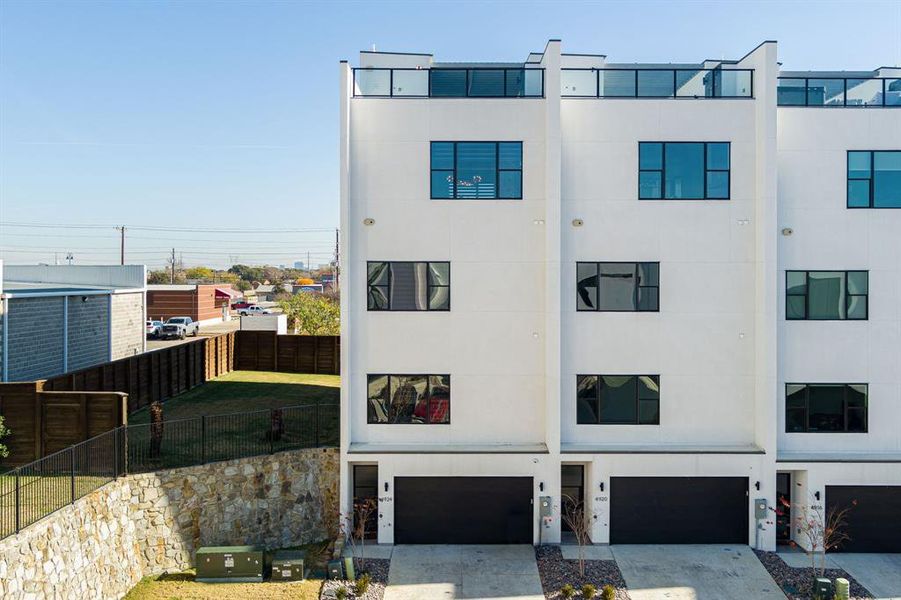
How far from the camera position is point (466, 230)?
15258mm

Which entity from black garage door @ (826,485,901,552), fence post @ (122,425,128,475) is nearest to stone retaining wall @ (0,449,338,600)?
fence post @ (122,425,128,475)

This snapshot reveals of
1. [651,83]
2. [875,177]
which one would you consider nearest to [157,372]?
[651,83]

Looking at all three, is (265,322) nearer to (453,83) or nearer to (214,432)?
(214,432)

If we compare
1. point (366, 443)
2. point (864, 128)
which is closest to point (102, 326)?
point (366, 443)

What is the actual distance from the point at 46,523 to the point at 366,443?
22.5 ft

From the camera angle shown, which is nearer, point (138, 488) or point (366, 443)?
point (138, 488)

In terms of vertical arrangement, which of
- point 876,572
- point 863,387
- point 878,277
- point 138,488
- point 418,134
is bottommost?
point 876,572

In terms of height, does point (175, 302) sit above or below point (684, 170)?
below

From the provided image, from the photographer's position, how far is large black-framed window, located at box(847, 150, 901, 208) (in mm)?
15367

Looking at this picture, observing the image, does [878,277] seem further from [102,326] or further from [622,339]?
[102,326]

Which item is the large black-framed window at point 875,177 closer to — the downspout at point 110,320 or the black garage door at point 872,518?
the black garage door at point 872,518

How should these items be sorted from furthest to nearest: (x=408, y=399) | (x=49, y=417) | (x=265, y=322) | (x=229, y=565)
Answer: (x=265, y=322) < (x=408, y=399) < (x=49, y=417) < (x=229, y=565)

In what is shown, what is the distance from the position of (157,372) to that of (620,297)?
599 inches

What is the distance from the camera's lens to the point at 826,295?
15422 mm
